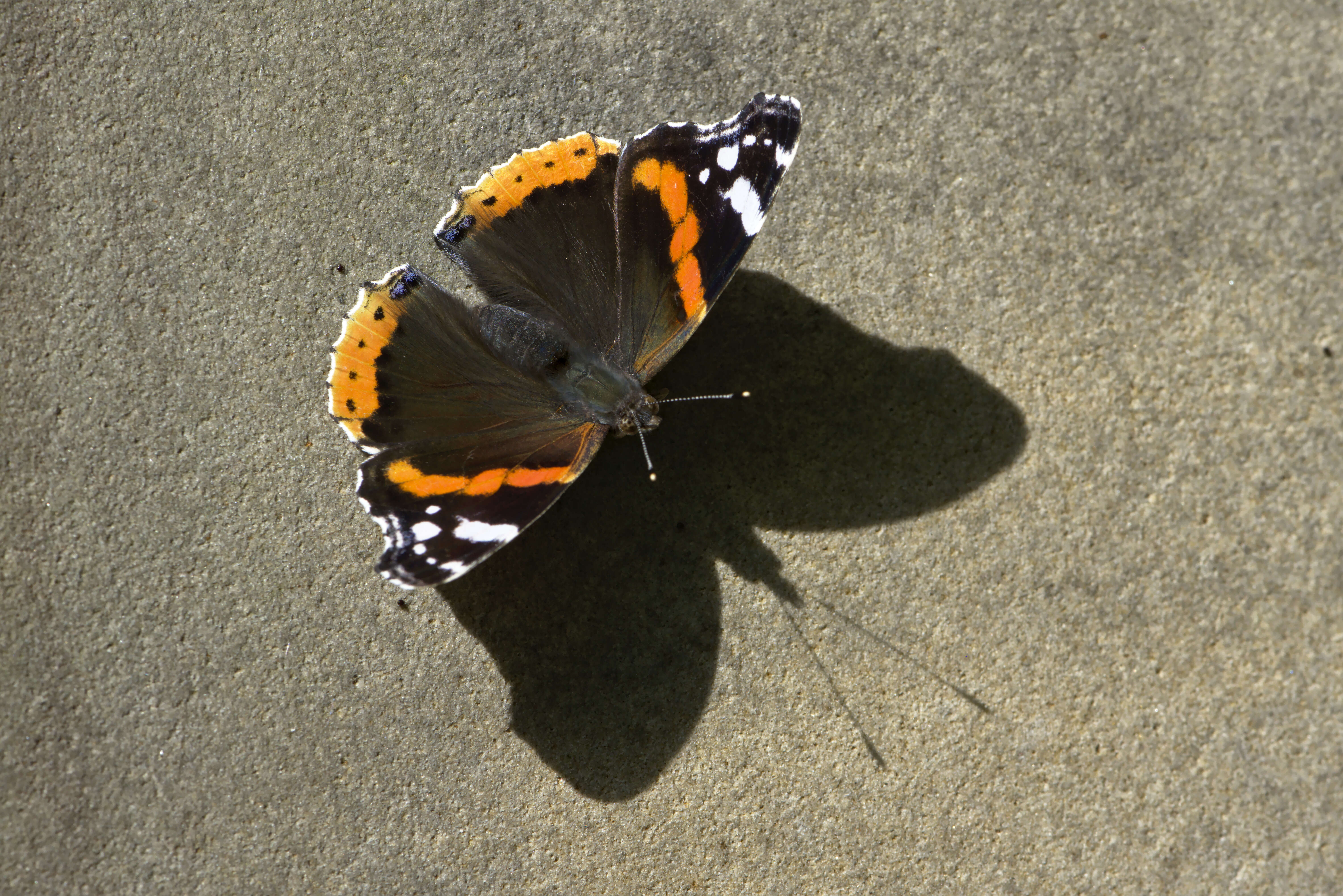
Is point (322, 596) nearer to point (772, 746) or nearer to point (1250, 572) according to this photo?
point (772, 746)

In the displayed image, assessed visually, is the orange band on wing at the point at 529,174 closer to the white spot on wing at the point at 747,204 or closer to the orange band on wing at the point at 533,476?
the white spot on wing at the point at 747,204

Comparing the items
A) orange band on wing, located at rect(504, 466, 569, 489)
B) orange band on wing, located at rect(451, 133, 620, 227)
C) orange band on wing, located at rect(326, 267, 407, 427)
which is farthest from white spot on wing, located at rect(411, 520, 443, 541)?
orange band on wing, located at rect(451, 133, 620, 227)

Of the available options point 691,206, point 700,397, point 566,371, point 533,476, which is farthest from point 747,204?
point 533,476

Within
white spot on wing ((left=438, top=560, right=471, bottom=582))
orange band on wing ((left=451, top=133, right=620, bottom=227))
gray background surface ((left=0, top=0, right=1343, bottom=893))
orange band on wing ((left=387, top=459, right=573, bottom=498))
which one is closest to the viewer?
white spot on wing ((left=438, top=560, right=471, bottom=582))

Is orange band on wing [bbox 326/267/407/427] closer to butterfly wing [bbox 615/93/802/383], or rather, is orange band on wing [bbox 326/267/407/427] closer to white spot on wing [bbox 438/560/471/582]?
white spot on wing [bbox 438/560/471/582]

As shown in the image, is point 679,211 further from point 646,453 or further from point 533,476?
point 533,476

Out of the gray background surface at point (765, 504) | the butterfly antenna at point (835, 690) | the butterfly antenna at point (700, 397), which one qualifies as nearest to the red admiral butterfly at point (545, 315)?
the butterfly antenna at point (700, 397)
